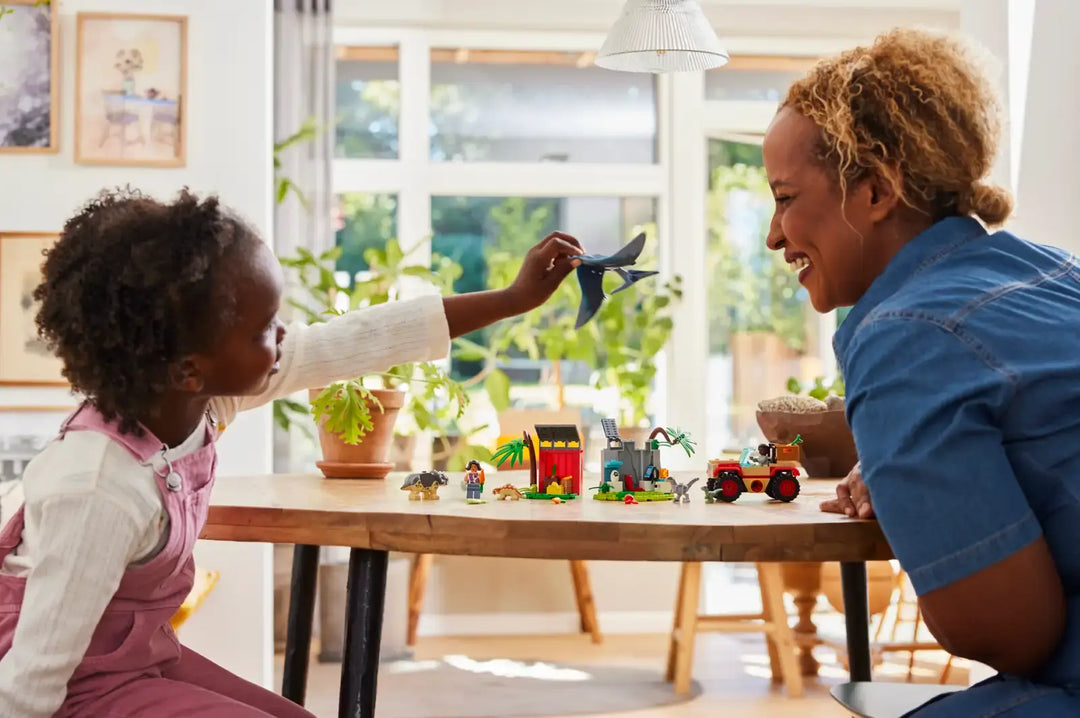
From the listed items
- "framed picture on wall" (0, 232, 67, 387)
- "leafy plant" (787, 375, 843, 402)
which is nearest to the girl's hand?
Answer: "leafy plant" (787, 375, 843, 402)

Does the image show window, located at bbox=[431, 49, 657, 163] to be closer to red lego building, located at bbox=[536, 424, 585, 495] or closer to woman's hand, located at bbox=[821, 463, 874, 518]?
red lego building, located at bbox=[536, 424, 585, 495]

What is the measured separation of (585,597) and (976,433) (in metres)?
4.07

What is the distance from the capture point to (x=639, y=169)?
5.47m

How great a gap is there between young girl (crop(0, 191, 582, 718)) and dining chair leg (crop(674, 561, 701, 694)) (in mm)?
2809

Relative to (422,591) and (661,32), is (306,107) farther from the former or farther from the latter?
(661,32)

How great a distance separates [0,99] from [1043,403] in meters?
3.37

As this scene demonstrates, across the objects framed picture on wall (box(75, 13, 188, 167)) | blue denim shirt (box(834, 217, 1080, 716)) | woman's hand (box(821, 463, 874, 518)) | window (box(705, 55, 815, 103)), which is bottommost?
woman's hand (box(821, 463, 874, 518))

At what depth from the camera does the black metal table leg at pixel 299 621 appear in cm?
205

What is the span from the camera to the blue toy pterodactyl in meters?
1.73

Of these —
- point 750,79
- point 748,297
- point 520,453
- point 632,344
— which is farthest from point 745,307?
point 520,453

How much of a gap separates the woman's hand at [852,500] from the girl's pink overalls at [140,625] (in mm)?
733

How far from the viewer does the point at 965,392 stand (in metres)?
1.01

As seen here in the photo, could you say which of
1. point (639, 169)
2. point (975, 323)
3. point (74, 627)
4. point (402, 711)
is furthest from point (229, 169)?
point (975, 323)

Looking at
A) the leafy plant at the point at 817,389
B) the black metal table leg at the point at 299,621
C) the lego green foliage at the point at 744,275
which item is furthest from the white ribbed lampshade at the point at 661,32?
the lego green foliage at the point at 744,275
